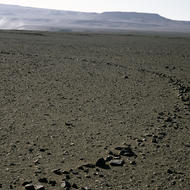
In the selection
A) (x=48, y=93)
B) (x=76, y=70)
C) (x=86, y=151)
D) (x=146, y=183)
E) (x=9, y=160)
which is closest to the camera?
(x=146, y=183)

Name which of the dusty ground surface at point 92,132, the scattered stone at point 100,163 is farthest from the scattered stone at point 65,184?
the scattered stone at point 100,163

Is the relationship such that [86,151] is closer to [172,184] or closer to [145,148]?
[145,148]

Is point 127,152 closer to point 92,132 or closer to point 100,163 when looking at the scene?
point 100,163

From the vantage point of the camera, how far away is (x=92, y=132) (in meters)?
6.41

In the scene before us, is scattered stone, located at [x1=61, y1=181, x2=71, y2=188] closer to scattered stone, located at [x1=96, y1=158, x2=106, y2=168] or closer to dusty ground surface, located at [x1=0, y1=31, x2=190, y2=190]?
dusty ground surface, located at [x1=0, y1=31, x2=190, y2=190]

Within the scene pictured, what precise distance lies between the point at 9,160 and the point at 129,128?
242cm

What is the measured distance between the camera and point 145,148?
18.6 ft

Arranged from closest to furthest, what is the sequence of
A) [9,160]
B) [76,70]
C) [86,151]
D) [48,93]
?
1. [9,160]
2. [86,151]
3. [48,93]
4. [76,70]

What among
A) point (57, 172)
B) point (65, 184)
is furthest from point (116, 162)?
point (65, 184)

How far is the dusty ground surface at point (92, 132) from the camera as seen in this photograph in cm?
461

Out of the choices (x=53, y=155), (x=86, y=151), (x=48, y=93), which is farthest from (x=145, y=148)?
(x=48, y=93)

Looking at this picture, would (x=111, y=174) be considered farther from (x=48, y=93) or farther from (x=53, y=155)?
(x=48, y=93)

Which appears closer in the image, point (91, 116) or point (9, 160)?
point (9, 160)

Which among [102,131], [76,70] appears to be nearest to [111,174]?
[102,131]
